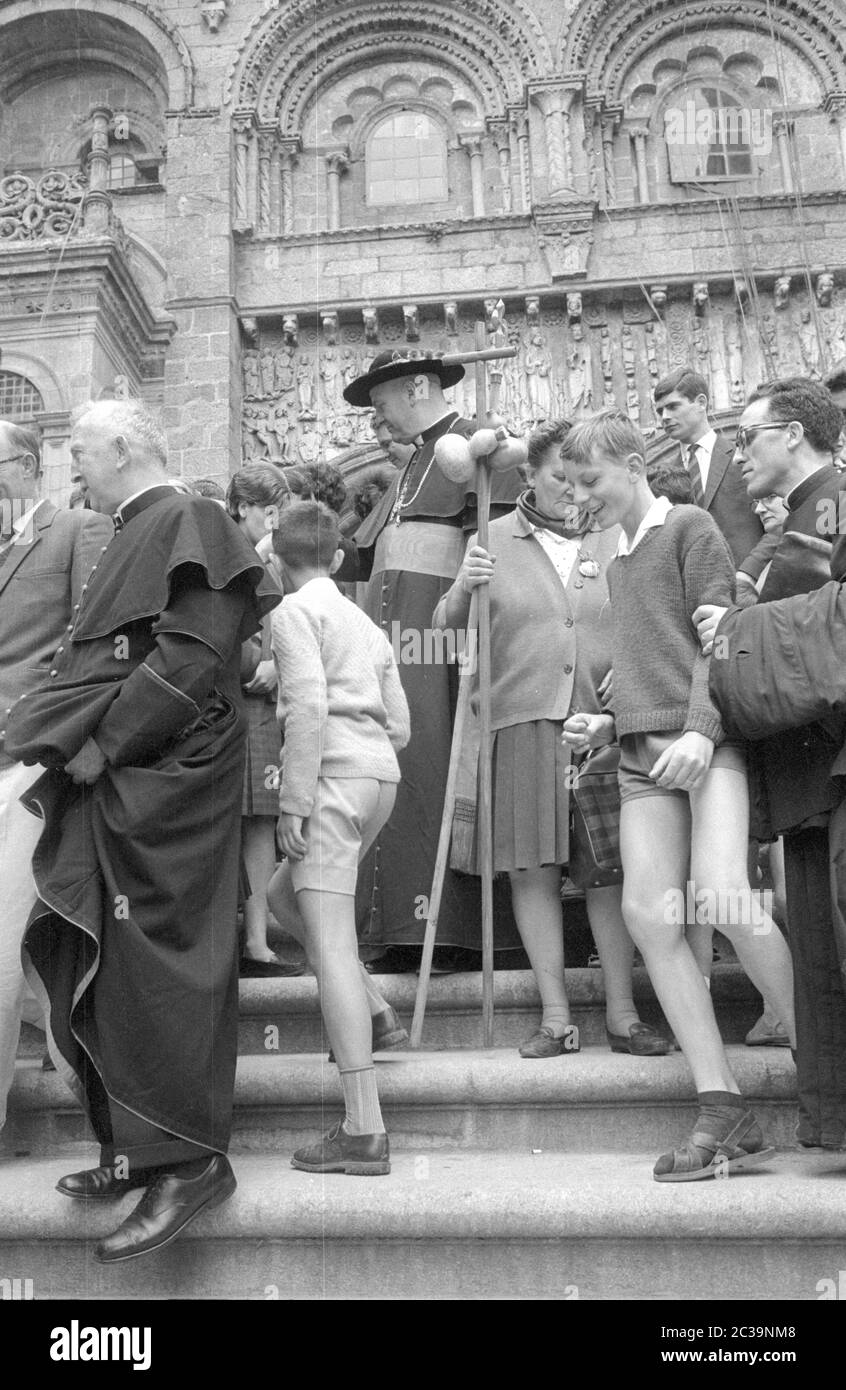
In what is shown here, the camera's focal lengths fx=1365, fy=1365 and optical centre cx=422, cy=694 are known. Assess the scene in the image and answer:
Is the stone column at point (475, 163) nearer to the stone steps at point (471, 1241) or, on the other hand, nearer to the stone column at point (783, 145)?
the stone column at point (783, 145)

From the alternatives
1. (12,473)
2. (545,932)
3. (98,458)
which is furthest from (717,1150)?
(12,473)

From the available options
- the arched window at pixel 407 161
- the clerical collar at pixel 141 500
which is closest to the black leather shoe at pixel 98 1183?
the clerical collar at pixel 141 500

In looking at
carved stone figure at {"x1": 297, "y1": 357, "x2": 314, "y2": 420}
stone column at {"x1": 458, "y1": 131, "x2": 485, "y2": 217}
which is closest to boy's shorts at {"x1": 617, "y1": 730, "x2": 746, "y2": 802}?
carved stone figure at {"x1": 297, "y1": 357, "x2": 314, "y2": 420}

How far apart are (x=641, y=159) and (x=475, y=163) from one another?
206 centimetres

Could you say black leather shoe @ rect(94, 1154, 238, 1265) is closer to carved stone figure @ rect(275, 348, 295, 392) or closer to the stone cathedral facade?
the stone cathedral facade

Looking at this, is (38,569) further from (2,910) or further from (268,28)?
(268,28)

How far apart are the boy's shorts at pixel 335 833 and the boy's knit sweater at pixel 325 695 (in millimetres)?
40

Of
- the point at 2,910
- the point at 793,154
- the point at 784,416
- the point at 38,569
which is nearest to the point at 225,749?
the point at 2,910

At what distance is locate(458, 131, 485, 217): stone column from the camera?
16.7 metres

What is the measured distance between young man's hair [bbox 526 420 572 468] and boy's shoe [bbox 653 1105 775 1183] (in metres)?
2.39

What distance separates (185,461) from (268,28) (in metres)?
5.76

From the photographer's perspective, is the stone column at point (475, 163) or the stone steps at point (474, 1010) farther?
the stone column at point (475, 163)

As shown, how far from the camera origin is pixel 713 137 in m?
17.0

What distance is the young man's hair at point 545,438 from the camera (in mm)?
4742
